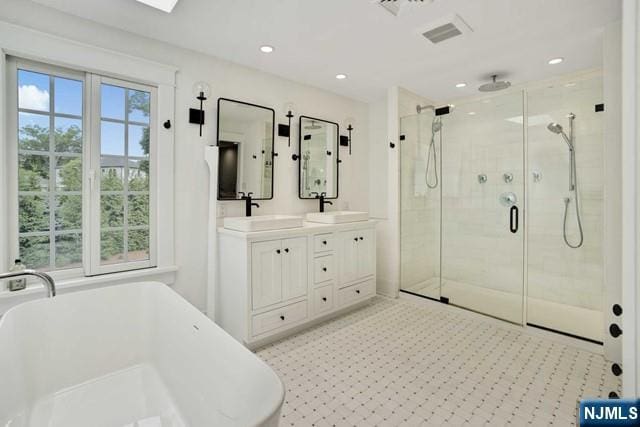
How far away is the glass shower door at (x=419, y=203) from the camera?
12.3 ft

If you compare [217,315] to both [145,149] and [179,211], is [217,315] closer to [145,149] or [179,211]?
[179,211]

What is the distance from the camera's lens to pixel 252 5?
2.10 metres

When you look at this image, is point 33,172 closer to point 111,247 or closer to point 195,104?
point 111,247

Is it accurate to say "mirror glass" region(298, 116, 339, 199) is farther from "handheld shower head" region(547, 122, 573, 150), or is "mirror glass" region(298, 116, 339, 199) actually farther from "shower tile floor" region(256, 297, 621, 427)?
"handheld shower head" region(547, 122, 573, 150)

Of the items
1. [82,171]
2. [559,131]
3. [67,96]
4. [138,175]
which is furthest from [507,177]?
[67,96]

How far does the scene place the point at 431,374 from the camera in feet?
7.17

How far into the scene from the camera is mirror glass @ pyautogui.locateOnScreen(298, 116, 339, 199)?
11.6 feet

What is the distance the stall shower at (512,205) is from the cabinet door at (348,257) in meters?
0.80

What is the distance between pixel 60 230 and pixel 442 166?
3.62m

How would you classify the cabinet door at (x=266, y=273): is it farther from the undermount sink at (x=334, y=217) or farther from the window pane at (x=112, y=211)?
the window pane at (x=112, y=211)

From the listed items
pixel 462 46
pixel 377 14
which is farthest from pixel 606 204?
pixel 377 14

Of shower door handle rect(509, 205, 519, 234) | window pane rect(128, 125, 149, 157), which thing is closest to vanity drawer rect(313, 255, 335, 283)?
window pane rect(128, 125, 149, 157)

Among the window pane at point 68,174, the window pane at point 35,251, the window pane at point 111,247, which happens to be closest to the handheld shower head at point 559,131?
the window pane at point 111,247

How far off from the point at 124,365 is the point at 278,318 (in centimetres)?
111
